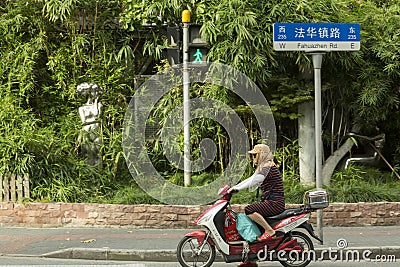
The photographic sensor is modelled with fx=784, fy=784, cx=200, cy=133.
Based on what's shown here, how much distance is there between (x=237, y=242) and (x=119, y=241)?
259cm

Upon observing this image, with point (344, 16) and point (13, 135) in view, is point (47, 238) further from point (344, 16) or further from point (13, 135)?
point (344, 16)

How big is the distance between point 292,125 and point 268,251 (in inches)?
218

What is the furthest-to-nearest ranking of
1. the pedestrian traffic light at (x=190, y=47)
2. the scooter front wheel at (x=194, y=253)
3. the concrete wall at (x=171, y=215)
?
the pedestrian traffic light at (x=190, y=47), the concrete wall at (x=171, y=215), the scooter front wheel at (x=194, y=253)

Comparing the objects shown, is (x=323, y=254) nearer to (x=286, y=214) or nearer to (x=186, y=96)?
(x=286, y=214)

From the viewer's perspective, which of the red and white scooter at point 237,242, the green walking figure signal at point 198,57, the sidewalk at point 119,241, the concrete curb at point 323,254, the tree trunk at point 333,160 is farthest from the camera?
the tree trunk at point 333,160

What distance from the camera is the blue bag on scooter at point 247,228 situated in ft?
32.9

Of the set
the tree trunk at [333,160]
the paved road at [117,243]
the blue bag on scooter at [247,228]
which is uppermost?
the tree trunk at [333,160]

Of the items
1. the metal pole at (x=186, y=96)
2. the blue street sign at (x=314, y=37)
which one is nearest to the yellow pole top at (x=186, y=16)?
the metal pole at (x=186, y=96)

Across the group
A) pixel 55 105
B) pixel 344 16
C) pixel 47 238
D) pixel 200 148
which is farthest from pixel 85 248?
pixel 344 16

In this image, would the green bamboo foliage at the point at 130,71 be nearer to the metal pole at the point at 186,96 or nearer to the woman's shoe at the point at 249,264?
the metal pole at the point at 186,96

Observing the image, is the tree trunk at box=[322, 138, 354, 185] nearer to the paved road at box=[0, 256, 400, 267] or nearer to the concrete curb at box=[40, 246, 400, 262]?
the concrete curb at box=[40, 246, 400, 262]

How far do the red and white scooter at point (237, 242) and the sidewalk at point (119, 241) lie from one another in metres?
1.06

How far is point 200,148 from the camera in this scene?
49.2ft

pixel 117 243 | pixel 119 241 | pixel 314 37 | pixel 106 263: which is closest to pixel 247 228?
Result: pixel 106 263
